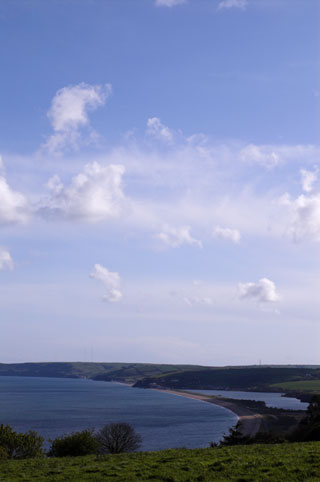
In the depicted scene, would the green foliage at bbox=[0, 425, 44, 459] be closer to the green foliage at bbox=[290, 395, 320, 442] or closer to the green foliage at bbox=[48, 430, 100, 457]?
the green foliage at bbox=[48, 430, 100, 457]

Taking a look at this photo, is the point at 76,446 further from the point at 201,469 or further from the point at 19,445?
the point at 201,469

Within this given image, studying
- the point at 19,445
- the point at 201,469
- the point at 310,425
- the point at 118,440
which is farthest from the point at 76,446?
the point at 310,425

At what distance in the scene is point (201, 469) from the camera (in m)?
25.2

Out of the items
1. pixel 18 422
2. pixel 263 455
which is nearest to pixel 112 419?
pixel 18 422

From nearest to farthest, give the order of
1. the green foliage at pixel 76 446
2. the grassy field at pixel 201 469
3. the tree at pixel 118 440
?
the grassy field at pixel 201 469 → the green foliage at pixel 76 446 → the tree at pixel 118 440

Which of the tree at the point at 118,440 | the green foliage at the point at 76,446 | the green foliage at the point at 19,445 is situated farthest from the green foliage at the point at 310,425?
the green foliage at the point at 19,445

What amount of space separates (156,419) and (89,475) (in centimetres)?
17654

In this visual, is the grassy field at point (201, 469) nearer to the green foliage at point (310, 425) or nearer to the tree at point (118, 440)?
the green foliage at point (310, 425)

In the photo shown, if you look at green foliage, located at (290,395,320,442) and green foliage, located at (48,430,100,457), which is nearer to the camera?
green foliage, located at (48,430,100,457)

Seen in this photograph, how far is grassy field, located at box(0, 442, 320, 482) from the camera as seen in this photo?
73.3 ft

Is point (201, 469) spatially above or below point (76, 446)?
above

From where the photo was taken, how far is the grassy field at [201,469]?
879 inches

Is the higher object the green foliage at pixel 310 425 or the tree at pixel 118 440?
the green foliage at pixel 310 425

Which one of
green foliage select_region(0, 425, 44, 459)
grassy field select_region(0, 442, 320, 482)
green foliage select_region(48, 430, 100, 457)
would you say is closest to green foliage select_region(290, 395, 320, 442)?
green foliage select_region(48, 430, 100, 457)
